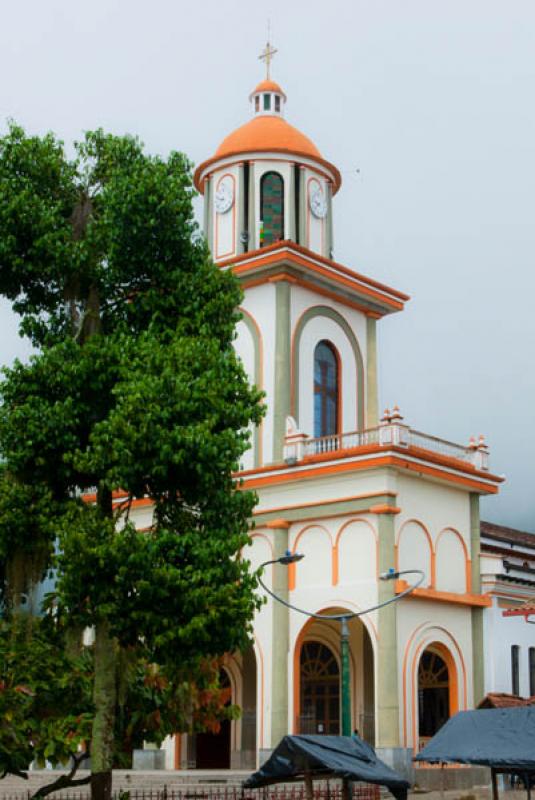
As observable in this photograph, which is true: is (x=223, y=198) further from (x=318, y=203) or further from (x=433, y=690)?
(x=433, y=690)

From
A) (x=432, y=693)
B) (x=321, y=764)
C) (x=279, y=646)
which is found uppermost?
(x=279, y=646)

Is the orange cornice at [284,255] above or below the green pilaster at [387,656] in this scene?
above

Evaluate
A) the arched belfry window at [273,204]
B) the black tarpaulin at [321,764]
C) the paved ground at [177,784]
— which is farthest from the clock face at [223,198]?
the black tarpaulin at [321,764]

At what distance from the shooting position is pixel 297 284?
36.4 metres

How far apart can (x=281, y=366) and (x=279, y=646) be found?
26.0 ft

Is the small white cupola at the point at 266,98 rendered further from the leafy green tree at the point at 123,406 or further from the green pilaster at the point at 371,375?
the leafy green tree at the point at 123,406

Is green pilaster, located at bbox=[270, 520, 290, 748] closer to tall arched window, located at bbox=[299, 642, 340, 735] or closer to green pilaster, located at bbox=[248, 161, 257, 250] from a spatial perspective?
tall arched window, located at bbox=[299, 642, 340, 735]

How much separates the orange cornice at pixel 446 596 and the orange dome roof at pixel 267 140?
44.9 ft

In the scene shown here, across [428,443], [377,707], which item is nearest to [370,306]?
[428,443]

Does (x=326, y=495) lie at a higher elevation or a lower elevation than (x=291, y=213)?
lower

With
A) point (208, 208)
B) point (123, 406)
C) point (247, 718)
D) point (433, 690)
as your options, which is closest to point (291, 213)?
point (208, 208)

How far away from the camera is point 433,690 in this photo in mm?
33844

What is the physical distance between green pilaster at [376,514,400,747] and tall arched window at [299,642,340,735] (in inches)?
138

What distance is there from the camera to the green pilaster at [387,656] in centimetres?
3008
